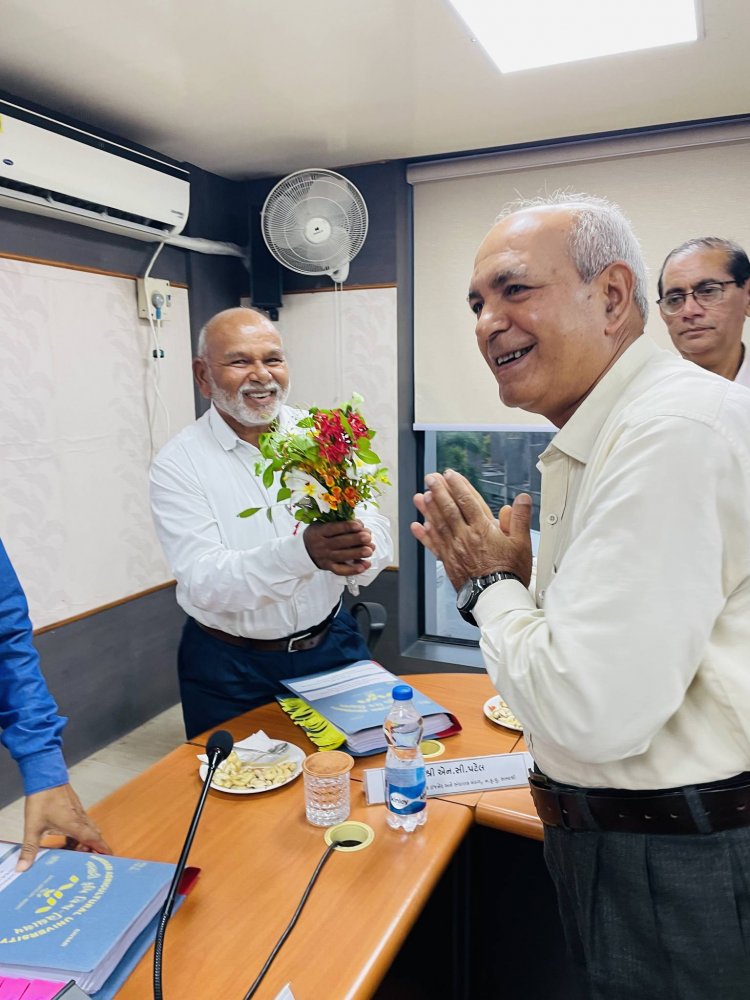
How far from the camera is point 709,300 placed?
2.40 metres

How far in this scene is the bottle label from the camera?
1273 mm

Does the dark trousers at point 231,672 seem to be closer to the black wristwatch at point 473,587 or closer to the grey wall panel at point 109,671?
the black wristwatch at point 473,587

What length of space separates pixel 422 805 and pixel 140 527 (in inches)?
99.4

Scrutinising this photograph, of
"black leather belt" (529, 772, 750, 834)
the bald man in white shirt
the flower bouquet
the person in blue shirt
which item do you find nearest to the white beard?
the flower bouquet

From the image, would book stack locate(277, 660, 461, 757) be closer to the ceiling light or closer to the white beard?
the white beard

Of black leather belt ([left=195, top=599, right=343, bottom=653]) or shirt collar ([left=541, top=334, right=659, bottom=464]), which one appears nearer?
shirt collar ([left=541, top=334, right=659, bottom=464])

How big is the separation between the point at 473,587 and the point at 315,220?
8.68 ft

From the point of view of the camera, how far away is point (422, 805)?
129cm

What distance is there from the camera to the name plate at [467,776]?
4.56 ft

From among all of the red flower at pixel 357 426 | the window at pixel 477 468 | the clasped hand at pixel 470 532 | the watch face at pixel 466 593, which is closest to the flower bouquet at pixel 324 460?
the red flower at pixel 357 426

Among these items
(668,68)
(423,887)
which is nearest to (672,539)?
(423,887)

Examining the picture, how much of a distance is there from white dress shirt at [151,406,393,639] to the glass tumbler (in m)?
0.57

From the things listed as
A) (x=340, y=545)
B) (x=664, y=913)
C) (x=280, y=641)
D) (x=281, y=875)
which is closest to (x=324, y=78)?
(x=340, y=545)

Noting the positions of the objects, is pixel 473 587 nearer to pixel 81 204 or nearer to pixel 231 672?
pixel 231 672
